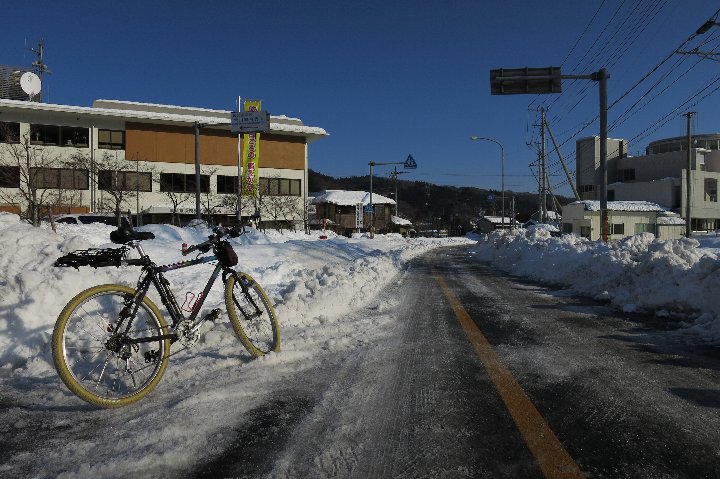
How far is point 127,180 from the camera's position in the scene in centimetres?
4412

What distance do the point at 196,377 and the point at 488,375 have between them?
235cm

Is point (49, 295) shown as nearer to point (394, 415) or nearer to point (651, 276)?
point (394, 415)

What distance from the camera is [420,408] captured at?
10.1 ft

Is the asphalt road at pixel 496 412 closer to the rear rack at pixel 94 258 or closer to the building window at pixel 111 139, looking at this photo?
the rear rack at pixel 94 258

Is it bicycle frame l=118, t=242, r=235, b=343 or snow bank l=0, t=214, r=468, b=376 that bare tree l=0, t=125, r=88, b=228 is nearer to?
snow bank l=0, t=214, r=468, b=376

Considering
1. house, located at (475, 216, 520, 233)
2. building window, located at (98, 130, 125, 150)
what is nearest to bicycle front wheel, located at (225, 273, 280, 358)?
building window, located at (98, 130, 125, 150)

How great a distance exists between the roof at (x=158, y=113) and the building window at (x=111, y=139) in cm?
169

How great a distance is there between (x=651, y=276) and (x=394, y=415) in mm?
6653

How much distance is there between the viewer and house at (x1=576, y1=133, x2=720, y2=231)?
180ft

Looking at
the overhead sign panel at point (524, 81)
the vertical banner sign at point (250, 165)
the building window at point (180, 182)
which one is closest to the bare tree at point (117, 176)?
the building window at point (180, 182)

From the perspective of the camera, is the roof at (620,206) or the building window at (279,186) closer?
the roof at (620,206)

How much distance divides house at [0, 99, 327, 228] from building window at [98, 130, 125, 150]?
9cm

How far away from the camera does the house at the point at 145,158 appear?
1583 inches

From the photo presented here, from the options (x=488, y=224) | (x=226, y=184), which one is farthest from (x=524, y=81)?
(x=488, y=224)
